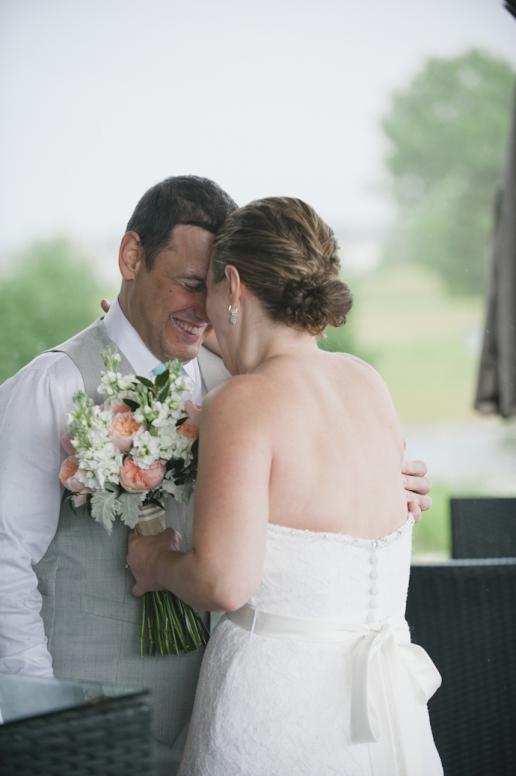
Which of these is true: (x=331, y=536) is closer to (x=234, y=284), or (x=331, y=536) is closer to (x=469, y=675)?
(x=234, y=284)

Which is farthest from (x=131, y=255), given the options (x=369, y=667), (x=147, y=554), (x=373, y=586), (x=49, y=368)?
(x=369, y=667)

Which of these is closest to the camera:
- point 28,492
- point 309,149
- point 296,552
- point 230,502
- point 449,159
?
point 230,502

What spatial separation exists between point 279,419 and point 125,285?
26.5 inches

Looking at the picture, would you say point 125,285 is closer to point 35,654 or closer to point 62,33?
point 35,654

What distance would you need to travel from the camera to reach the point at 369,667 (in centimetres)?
160

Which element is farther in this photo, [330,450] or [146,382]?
[146,382]

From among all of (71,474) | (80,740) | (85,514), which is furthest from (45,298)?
(80,740)

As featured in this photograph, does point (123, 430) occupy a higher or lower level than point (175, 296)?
lower

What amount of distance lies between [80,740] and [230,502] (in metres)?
0.46

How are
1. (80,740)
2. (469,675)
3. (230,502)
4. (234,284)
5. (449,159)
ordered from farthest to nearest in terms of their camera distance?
1. (449,159)
2. (469,675)
3. (234,284)
4. (230,502)
5. (80,740)

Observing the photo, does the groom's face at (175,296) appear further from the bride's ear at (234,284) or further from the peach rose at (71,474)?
the peach rose at (71,474)

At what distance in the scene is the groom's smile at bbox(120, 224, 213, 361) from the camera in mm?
1939

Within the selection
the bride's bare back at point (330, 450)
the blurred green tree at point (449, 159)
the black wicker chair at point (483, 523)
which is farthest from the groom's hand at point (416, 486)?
the blurred green tree at point (449, 159)

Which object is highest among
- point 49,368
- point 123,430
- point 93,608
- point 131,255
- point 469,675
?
point 131,255
